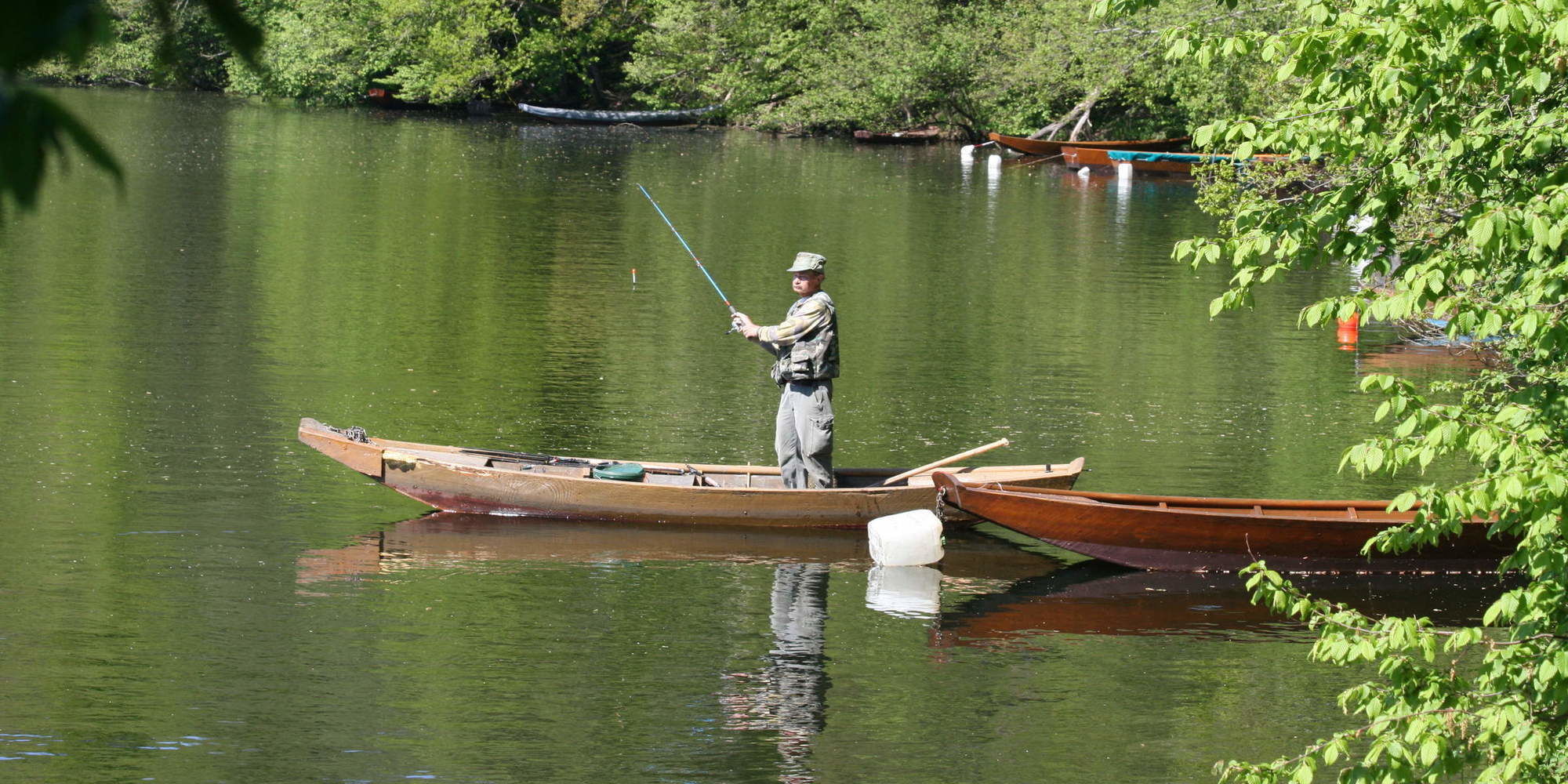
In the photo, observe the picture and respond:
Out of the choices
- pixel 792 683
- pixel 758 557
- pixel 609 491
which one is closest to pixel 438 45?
pixel 609 491

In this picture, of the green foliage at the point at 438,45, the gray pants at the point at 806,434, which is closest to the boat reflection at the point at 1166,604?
the gray pants at the point at 806,434

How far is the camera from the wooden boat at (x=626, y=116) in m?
65.4

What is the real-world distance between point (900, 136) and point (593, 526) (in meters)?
48.6

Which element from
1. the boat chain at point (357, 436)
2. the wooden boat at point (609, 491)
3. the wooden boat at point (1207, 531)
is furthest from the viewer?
the boat chain at point (357, 436)

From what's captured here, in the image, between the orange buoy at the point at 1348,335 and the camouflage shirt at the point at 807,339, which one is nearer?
the camouflage shirt at the point at 807,339

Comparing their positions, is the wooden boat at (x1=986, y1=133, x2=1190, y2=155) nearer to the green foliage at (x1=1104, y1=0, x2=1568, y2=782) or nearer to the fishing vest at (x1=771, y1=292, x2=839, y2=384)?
the fishing vest at (x1=771, y1=292, x2=839, y2=384)

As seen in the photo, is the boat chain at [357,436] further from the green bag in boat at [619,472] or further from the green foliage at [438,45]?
the green foliage at [438,45]

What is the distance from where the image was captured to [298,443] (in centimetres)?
1614

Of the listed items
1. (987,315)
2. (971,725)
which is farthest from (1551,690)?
(987,315)

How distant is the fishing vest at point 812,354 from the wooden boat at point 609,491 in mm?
904

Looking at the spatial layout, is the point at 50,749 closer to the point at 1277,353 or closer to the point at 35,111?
the point at 35,111

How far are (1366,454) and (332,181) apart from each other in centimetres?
3685

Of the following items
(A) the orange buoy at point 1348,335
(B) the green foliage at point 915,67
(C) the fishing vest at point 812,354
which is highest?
(B) the green foliage at point 915,67

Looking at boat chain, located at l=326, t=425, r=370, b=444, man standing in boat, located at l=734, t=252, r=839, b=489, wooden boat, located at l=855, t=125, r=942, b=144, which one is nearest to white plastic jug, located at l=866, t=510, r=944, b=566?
man standing in boat, located at l=734, t=252, r=839, b=489
